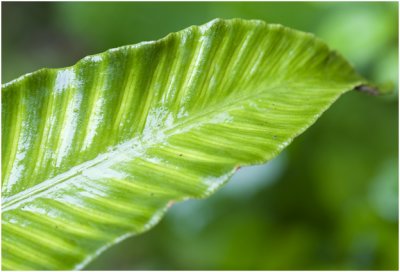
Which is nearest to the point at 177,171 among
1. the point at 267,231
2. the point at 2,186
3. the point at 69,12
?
the point at 2,186

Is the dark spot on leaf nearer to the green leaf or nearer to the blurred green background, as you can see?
the green leaf

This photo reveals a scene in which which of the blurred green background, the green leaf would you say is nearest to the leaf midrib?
the green leaf

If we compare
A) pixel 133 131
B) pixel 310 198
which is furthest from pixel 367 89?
pixel 310 198

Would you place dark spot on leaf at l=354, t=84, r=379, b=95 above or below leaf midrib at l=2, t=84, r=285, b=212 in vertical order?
above

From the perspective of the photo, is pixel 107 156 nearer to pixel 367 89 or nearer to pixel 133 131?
pixel 133 131

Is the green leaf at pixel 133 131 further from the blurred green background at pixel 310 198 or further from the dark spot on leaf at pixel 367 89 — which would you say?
the blurred green background at pixel 310 198

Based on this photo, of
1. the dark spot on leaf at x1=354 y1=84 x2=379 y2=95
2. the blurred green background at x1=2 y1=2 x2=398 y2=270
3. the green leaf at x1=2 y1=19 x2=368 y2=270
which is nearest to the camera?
the green leaf at x1=2 y1=19 x2=368 y2=270

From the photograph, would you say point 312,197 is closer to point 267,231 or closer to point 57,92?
point 267,231

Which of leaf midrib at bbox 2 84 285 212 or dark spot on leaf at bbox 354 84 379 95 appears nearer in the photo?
leaf midrib at bbox 2 84 285 212

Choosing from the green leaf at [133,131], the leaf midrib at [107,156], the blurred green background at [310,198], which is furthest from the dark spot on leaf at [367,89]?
the blurred green background at [310,198]
